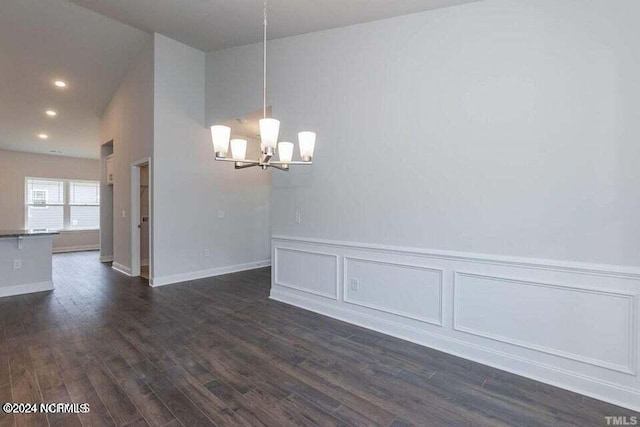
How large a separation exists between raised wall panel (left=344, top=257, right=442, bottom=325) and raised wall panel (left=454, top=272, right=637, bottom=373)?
0.22 meters

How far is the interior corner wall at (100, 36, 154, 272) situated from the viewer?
4.95m

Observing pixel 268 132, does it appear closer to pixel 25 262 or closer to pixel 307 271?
pixel 307 271

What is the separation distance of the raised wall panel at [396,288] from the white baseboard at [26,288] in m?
4.62

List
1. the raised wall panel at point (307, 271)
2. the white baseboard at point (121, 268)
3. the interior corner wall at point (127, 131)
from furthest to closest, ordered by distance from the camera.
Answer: the white baseboard at point (121, 268), the interior corner wall at point (127, 131), the raised wall panel at point (307, 271)

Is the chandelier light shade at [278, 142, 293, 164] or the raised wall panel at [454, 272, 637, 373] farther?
the chandelier light shade at [278, 142, 293, 164]

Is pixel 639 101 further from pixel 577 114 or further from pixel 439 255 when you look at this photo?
pixel 439 255

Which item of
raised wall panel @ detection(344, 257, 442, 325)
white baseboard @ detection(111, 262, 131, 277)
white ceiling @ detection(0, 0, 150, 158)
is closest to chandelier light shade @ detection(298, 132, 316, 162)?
raised wall panel @ detection(344, 257, 442, 325)

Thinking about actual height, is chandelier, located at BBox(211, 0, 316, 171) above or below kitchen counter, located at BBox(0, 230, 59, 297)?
above

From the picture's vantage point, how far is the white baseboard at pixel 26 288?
4242 mm

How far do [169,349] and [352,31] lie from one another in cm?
369

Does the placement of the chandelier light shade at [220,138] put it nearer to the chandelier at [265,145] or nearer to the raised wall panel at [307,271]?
the chandelier at [265,145]

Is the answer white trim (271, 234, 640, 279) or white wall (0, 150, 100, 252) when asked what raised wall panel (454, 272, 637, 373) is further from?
white wall (0, 150, 100, 252)

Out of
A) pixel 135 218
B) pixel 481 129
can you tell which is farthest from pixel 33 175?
pixel 481 129

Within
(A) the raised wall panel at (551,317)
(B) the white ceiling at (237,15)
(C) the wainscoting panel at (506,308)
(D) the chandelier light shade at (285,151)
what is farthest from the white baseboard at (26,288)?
(A) the raised wall panel at (551,317)
